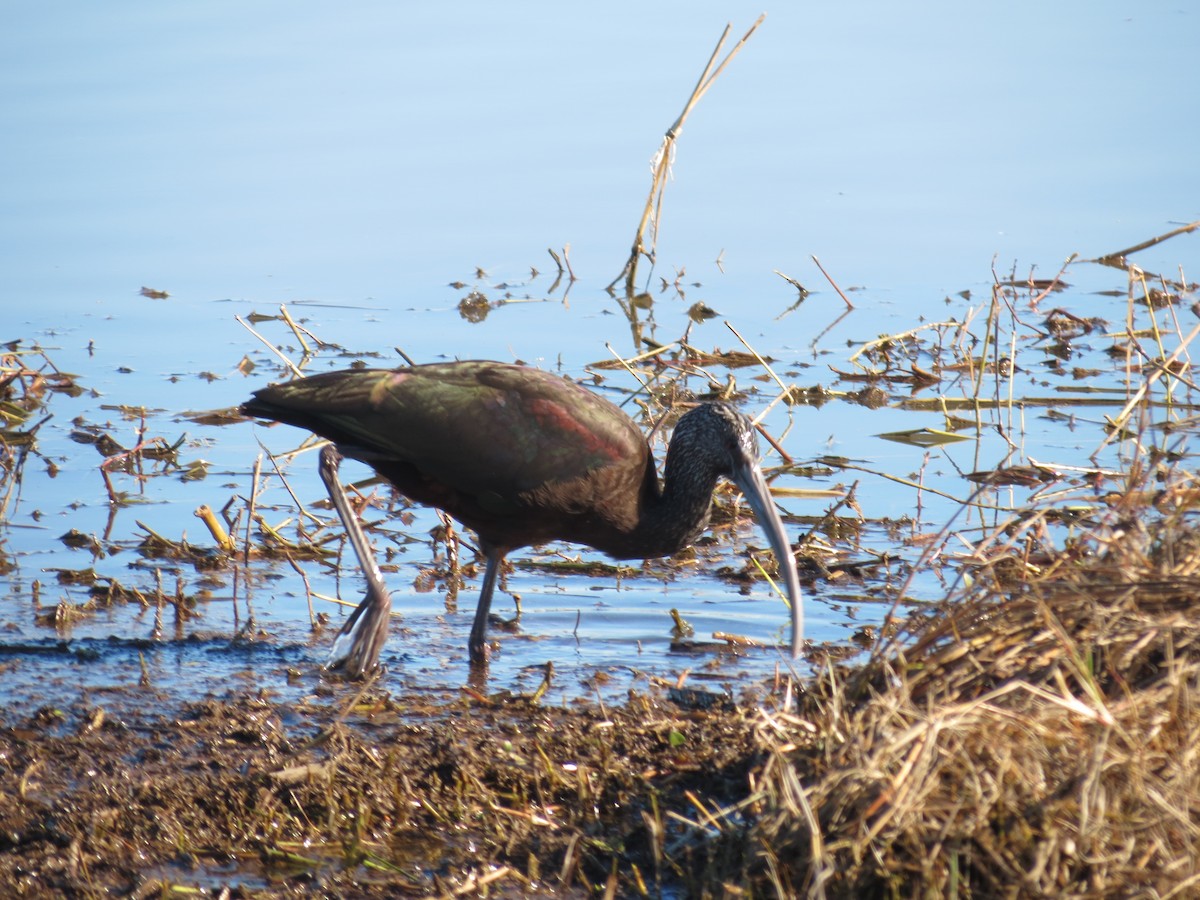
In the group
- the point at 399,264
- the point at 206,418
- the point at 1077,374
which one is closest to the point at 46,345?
the point at 206,418

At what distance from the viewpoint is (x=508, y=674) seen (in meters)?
5.67

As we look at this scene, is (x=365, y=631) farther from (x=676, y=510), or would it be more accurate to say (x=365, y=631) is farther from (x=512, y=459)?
(x=676, y=510)

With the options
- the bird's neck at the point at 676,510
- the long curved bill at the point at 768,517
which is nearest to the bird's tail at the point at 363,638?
the bird's neck at the point at 676,510

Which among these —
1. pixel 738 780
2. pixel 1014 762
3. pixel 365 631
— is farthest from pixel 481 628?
pixel 1014 762

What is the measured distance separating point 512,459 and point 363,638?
81 centimetres

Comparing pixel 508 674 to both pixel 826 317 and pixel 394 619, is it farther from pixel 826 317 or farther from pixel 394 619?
pixel 826 317

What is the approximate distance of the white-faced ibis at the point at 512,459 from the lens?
18.8 feet

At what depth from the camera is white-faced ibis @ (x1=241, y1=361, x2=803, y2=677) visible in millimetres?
5719

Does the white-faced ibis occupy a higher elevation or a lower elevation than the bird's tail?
higher

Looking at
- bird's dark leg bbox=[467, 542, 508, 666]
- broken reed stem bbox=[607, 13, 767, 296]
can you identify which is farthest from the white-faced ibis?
broken reed stem bbox=[607, 13, 767, 296]

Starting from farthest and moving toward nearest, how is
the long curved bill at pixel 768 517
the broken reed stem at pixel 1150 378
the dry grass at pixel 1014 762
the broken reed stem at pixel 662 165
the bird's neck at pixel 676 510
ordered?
the broken reed stem at pixel 662 165 → the bird's neck at pixel 676 510 → the long curved bill at pixel 768 517 → the broken reed stem at pixel 1150 378 → the dry grass at pixel 1014 762

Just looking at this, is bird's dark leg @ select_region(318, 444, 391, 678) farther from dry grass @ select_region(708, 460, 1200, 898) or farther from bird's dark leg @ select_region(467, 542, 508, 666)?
dry grass @ select_region(708, 460, 1200, 898)

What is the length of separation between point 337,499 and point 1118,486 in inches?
138

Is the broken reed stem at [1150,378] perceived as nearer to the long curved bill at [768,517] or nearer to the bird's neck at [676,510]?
the long curved bill at [768,517]
